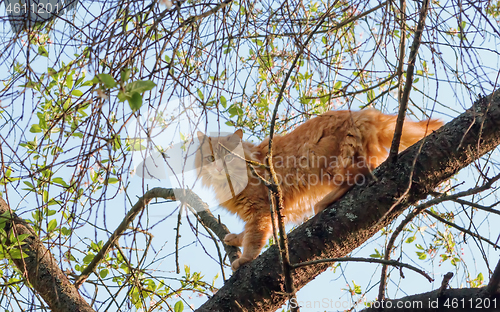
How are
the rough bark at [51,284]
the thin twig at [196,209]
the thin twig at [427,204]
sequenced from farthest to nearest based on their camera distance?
the thin twig at [196,209] < the rough bark at [51,284] < the thin twig at [427,204]

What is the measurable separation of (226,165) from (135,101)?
2.40 meters

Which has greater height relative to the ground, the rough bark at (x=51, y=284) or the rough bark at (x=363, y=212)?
the rough bark at (x=51, y=284)

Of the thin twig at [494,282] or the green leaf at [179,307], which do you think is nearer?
the thin twig at [494,282]

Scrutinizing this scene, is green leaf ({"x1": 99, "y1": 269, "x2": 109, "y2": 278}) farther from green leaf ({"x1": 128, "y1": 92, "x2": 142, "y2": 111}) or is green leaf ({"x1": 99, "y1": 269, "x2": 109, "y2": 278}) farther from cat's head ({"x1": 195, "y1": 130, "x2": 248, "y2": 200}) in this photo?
green leaf ({"x1": 128, "y1": 92, "x2": 142, "y2": 111})

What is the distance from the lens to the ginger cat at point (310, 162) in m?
2.70

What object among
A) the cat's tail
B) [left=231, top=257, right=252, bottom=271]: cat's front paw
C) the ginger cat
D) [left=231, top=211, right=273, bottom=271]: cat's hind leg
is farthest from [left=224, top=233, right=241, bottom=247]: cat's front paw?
the cat's tail

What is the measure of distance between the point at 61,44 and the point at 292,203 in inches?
84.1

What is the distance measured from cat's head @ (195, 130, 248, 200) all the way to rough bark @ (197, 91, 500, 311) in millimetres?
1411

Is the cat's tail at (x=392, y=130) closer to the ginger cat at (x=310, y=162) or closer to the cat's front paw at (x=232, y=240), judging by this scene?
the ginger cat at (x=310, y=162)

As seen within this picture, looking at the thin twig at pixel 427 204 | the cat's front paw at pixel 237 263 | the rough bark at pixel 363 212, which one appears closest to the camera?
the thin twig at pixel 427 204

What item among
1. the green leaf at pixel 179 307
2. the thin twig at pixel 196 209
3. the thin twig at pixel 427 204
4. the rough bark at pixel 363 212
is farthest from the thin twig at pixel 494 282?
the green leaf at pixel 179 307

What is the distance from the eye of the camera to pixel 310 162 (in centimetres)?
297

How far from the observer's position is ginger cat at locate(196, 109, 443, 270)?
8.86ft

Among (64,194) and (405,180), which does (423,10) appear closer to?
(405,180)
